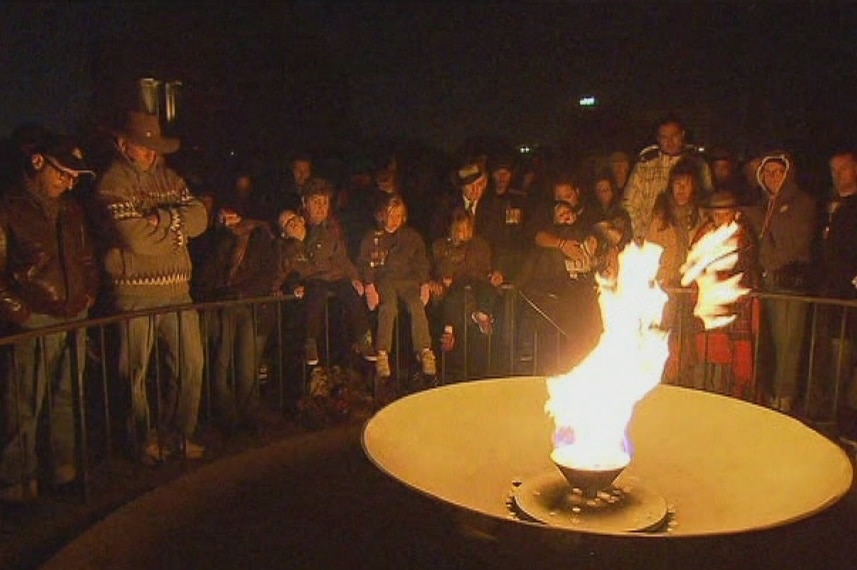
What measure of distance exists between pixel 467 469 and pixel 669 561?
1.19 meters

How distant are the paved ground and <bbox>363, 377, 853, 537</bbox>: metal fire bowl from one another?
0.18m

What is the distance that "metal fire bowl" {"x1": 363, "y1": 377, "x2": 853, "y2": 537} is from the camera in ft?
11.3

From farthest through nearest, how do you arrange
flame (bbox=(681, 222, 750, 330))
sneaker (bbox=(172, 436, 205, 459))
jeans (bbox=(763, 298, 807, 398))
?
jeans (bbox=(763, 298, 807, 398))
flame (bbox=(681, 222, 750, 330))
sneaker (bbox=(172, 436, 205, 459))

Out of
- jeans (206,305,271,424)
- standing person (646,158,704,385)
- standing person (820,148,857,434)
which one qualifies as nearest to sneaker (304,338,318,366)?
→ jeans (206,305,271,424)

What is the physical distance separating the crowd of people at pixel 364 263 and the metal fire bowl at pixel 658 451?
2325 mm

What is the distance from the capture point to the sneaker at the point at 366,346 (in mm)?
6996

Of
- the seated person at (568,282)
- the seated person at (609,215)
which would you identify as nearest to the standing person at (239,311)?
the seated person at (568,282)

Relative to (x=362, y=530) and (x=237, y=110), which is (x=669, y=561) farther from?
(x=237, y=110)

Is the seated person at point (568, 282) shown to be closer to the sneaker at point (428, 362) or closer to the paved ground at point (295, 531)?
the sneaker at point (428, 362)

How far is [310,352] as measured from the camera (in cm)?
679

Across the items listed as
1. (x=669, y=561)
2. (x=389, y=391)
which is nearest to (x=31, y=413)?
(x=389, y=391)

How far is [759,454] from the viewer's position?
12.3 ft

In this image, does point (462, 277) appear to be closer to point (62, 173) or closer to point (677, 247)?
point (677, 247)

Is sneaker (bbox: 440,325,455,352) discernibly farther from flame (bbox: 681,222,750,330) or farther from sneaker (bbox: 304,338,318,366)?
flame (bbox: 681,222,750,330)
